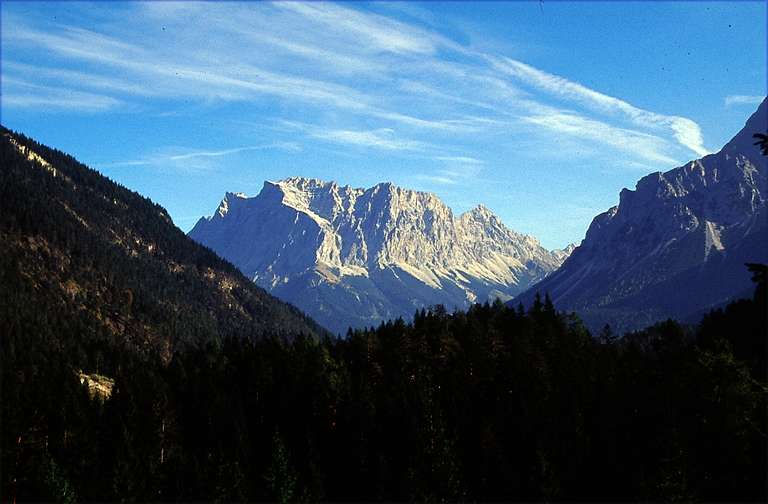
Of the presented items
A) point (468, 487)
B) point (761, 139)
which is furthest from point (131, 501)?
point (761, 139)

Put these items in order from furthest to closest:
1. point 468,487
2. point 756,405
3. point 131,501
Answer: point 468,487 → point 131,501 → point 756,405

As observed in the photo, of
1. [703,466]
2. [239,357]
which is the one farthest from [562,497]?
[239,357]

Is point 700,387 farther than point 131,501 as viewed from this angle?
No

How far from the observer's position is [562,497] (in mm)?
89500

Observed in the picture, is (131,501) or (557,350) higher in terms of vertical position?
(557,350)

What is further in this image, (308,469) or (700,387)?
(308,469)

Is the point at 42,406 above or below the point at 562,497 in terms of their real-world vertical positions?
above

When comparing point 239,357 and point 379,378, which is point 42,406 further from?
point 379,378

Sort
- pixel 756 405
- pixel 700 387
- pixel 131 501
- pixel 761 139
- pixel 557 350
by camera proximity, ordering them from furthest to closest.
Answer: pixel 557 350 → pixel 131 501 → pixel 700 387 → pixel 756 405 → pixel 761 139

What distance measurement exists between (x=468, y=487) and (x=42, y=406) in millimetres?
59731

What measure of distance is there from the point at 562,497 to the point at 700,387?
2647 centimetres

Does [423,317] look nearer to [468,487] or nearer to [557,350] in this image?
[557,350]

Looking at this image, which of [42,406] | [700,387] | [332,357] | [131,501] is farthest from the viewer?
[332,357]

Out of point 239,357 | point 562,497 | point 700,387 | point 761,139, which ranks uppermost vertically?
point 239,357
